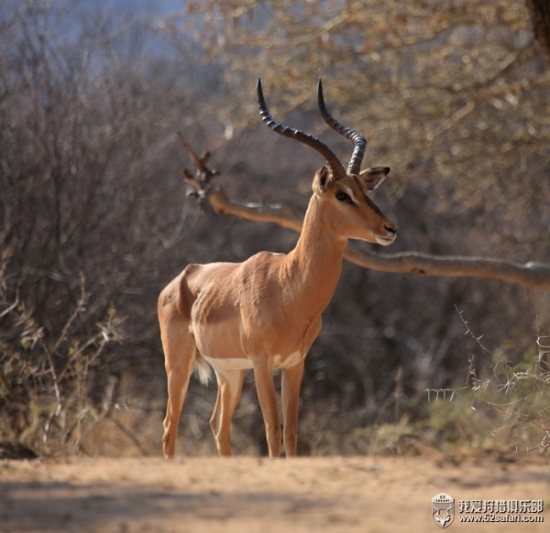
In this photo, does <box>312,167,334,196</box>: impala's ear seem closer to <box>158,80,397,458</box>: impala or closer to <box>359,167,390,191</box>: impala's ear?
<box>158,80,397,458</box>: impala

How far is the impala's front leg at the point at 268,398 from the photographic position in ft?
21.3

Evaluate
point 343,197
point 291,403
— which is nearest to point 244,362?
point 291,403

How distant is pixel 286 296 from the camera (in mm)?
6652

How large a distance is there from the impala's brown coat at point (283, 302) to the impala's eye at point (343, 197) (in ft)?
0.03

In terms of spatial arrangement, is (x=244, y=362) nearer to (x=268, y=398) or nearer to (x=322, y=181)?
(x=268, y=398)

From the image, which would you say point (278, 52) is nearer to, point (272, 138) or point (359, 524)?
point (272, 138)

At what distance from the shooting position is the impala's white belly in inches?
261

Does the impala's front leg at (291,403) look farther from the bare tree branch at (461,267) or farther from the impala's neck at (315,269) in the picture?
the bare tree branch at (461,267)

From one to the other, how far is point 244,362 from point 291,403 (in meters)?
0.47

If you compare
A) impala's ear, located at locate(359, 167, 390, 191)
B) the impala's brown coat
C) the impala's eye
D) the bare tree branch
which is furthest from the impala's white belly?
impala's ear, located at locate(359, 167, 390, 191)

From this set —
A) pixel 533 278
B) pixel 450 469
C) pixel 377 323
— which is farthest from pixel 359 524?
pixel 377 323

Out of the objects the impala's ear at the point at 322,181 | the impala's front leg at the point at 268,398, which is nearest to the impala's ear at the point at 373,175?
the impala's ear at the point at 322,181

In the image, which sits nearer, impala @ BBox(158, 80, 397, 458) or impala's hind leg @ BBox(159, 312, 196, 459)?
impala @ BBox(158, 80, 397, 458)

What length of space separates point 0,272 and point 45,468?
11.3ft
